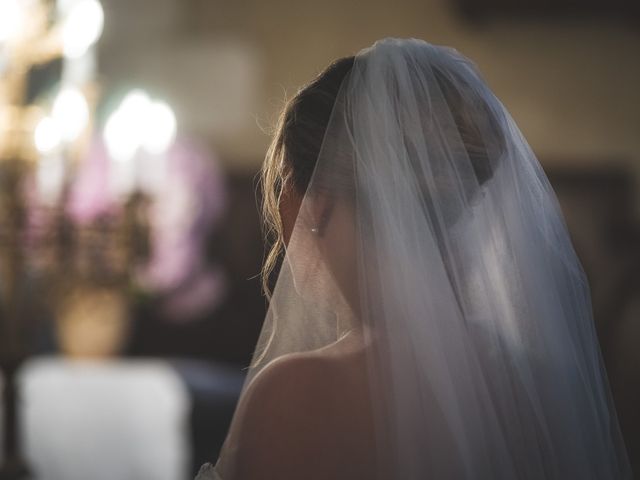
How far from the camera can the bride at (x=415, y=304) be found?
45.6 inches

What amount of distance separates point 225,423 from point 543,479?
2656mm

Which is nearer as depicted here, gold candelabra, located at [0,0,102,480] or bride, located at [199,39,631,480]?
bride, located at [199,39,631,480]

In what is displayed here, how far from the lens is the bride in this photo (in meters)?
1.16

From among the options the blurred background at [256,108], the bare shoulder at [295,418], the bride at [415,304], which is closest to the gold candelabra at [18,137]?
the bride at [415,304]

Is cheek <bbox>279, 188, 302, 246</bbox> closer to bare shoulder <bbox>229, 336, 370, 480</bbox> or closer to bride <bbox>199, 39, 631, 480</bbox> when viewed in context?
bride <bbox>199, 39, 631, 480</bbox>

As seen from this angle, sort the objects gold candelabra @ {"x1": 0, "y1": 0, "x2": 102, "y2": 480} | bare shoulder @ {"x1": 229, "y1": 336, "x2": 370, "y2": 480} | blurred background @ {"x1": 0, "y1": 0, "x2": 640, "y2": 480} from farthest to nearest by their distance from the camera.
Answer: blurred background @ {"x1": 0, "y1": 0, "x2": 640, "y2": 480}
gold candelabra @ {"x1": 0, "y1": 0, "x2": 102, "y2": 480}
bare shoulder @ {"x1": 229, "y1": 336, "x2": 370, "y2": 480}

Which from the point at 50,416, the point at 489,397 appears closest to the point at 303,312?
the point at 489,397

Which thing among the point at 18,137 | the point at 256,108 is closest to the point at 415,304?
the point at 18,137

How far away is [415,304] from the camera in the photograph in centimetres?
125

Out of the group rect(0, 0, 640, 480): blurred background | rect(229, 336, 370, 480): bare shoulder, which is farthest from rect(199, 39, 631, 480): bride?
rect(0, 0, 640, 480): blurred background

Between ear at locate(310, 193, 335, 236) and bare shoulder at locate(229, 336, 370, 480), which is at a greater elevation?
ear at locate(310, 193, 335, 236)

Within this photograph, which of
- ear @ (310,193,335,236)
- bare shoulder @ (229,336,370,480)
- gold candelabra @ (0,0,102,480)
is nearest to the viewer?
bare shoulder @ (229,336,370,480)

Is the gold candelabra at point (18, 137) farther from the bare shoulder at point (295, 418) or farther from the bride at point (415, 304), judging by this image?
the bare shoulder at point (295, 418)

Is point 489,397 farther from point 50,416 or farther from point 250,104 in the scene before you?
point 250,104
